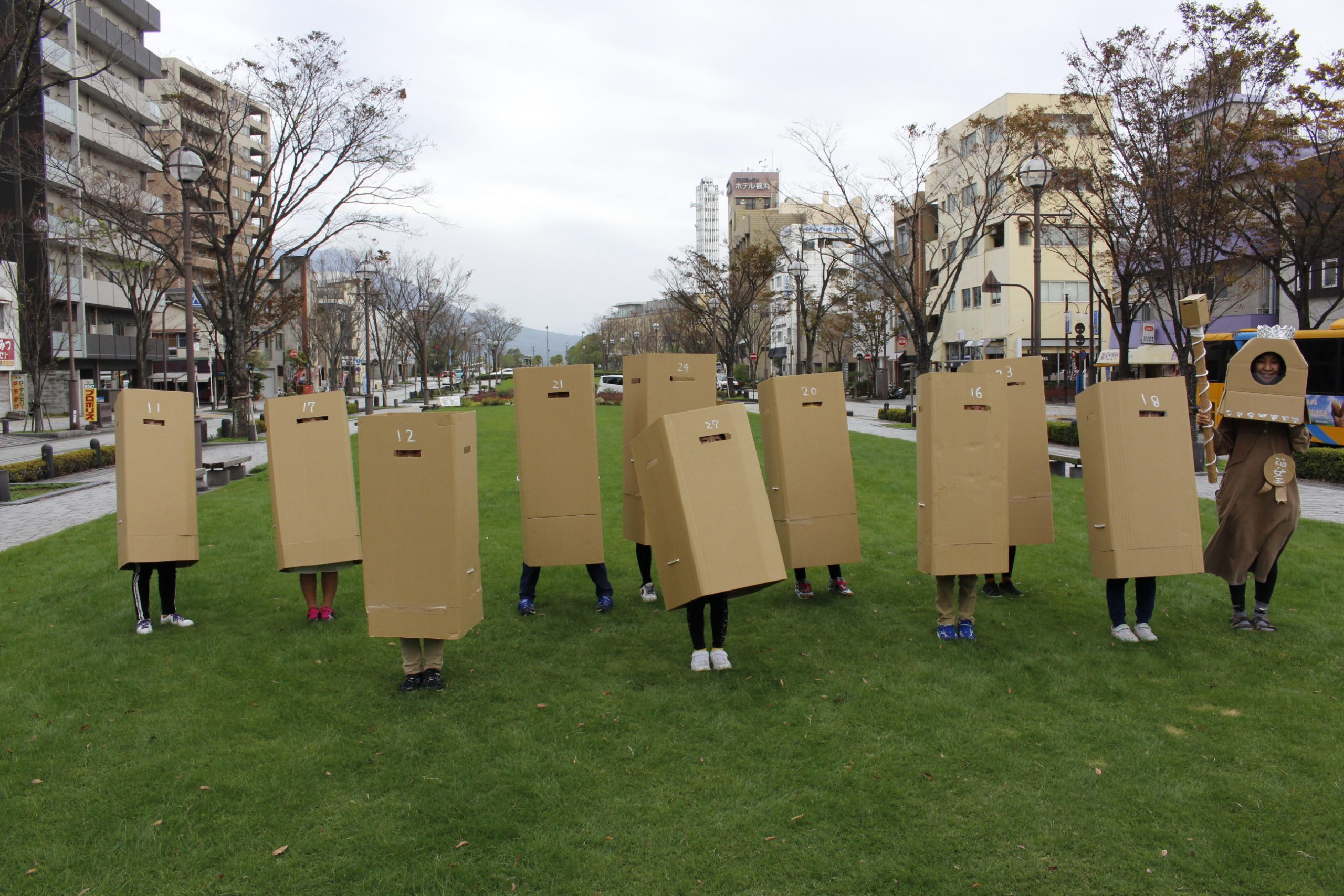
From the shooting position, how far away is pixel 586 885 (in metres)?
3.02

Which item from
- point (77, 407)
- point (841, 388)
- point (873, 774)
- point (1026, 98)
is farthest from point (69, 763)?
point (1026, 98)

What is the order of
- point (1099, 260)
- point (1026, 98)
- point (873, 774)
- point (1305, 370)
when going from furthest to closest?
point (1026, 98) → point (1099, 260) → point (1305, 370) → point (873, 774)

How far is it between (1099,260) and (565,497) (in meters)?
37.1

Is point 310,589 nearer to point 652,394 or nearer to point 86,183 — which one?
point 652,394

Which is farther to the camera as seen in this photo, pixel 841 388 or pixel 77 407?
pixel 77 407

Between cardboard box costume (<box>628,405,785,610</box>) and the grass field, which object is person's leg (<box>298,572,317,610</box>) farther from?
cardboard box costume (<box>628,405,785,610</box>)

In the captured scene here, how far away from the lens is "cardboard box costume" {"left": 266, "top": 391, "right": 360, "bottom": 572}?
581cm

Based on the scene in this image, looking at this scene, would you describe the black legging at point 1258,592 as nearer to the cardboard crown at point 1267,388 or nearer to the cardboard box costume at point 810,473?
the cardboard crown at point 1267,388

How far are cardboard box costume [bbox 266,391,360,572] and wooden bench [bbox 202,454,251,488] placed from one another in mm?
9258

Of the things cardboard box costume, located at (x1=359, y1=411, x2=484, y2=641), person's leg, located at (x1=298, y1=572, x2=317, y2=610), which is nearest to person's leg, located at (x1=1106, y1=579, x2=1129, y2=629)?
cardboard box costume, located at (x1=359, y1=411, x2=484, y2=641)

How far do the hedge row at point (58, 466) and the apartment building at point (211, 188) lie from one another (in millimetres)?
4421

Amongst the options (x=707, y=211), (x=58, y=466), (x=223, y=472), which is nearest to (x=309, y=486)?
(x=223, y=472)

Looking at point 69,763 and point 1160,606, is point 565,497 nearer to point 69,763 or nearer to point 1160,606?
point 69,763

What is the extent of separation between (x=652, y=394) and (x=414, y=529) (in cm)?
221
